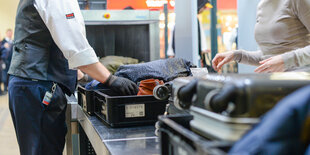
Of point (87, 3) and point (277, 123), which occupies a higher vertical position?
point (87, 3)

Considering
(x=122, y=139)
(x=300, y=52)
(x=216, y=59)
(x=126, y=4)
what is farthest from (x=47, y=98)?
(x=126, y=4)

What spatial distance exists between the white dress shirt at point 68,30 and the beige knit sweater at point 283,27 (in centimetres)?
85

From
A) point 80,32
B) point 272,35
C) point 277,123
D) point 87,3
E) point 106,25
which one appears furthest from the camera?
point 87,3

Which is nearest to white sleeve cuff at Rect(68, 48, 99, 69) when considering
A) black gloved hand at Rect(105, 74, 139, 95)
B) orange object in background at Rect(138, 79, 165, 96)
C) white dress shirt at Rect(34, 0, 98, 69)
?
white dress shirt at Rect(34, 0, 98, 69)

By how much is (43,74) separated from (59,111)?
212mm

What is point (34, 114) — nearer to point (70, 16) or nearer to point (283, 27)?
point (70, 16)

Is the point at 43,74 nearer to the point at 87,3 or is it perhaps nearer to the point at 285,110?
the point at 285,110

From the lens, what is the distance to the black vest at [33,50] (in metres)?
1.70

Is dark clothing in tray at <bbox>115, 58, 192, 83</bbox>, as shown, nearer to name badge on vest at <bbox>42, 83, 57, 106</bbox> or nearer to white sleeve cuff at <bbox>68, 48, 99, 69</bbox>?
white sleeve cuff at <bbox>68, 48, 99, 69</bbox>

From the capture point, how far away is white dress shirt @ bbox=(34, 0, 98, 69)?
5.16ft

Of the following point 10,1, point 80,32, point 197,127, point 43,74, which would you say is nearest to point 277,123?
point 197,127

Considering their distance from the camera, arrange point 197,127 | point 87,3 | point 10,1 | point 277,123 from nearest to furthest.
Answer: point 277,123, point 197,127, point 87,3, point 10,1

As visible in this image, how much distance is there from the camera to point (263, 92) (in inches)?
21.0

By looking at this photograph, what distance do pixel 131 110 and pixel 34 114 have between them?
2.01 feet
